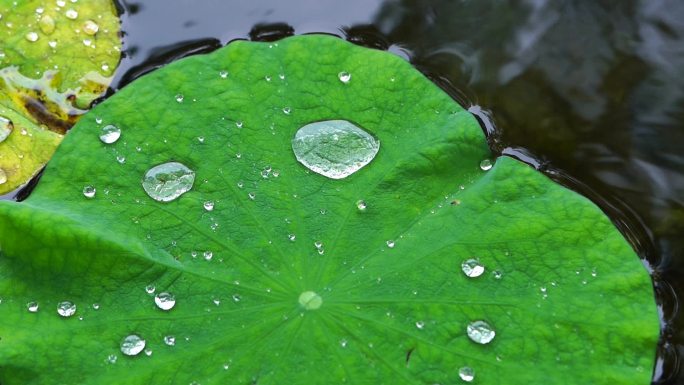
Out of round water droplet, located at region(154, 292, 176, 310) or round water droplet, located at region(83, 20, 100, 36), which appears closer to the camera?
round water droplet, located at region(154, 292, 176, 310)

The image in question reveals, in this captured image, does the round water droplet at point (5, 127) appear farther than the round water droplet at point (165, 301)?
Yes

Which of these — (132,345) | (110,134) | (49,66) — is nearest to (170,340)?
(132,345)

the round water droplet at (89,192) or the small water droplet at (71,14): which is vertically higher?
the small water droplet at (71,14)

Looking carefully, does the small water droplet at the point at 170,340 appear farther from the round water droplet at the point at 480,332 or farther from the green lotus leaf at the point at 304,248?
the round water droplet at the point at 480,332

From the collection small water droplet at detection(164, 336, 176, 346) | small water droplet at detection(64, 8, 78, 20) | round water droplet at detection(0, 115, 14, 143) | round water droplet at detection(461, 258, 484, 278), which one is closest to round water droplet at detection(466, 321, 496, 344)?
round water droplet at detection(461, 258, 484, 278)

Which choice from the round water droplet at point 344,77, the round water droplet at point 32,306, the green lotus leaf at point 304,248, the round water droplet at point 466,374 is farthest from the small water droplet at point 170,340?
the round water droplet at point 344,77

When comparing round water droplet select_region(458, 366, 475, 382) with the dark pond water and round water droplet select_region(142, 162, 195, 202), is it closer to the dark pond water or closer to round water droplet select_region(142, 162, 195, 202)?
the dark pond water
